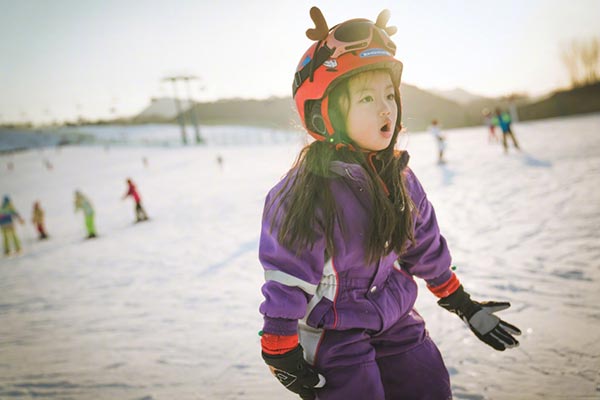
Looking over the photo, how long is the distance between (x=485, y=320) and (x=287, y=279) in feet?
3.59

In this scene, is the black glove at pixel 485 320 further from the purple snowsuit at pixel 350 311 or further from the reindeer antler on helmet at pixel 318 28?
the reindeer antler on helmet at pixel 318 28

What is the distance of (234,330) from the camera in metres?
3.59

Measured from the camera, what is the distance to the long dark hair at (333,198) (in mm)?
1368

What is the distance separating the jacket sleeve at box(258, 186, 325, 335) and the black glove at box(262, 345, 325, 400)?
105 millimetres

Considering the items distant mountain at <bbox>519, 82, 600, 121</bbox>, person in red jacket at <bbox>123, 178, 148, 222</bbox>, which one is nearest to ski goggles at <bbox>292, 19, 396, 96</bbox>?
person in red jacket at <bbox>123, 178, 148, 222</bbox>

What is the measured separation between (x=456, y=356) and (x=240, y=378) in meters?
1.75

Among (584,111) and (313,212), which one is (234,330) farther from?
(584,111)

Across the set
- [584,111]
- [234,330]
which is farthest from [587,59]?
[234,330]

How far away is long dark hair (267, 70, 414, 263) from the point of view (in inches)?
53.8

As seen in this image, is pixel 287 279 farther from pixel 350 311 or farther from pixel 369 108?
pixel 369 108

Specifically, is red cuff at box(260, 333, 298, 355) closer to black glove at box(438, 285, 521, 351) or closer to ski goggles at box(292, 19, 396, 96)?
black glove at box(438, 285, 521, 351)

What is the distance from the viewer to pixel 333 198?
4.68ft

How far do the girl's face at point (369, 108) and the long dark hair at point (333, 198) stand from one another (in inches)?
1.4

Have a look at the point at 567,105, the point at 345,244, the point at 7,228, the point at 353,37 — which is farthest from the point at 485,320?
the point at 567,105
